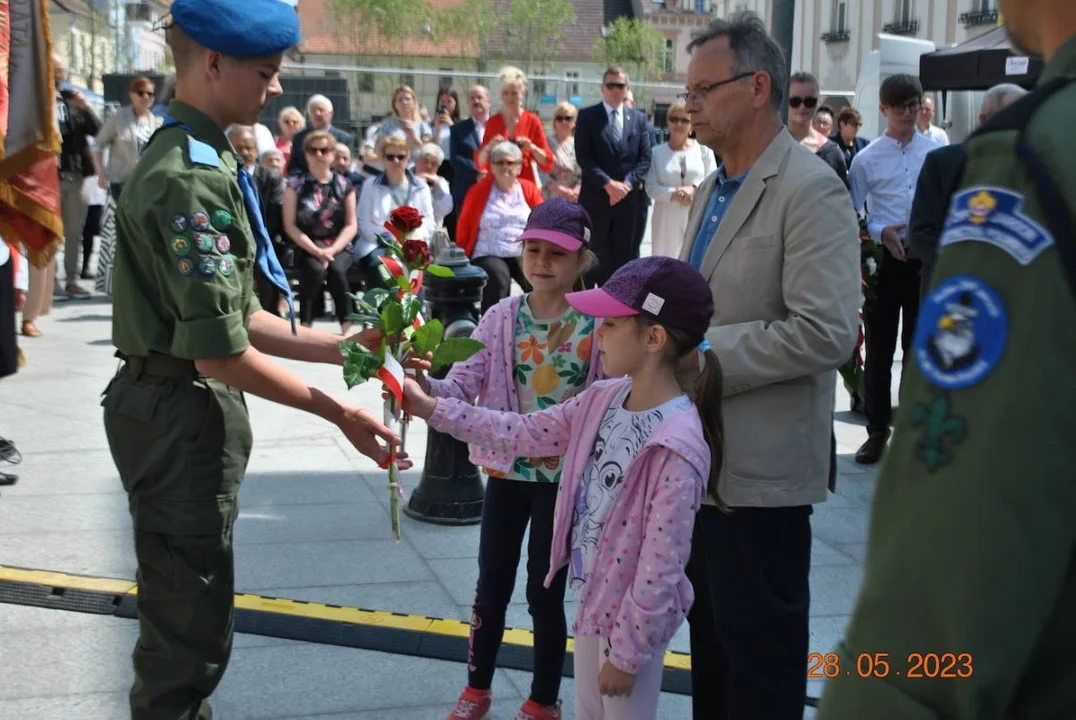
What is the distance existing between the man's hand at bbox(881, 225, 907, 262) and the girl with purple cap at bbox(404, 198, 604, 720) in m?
4.29

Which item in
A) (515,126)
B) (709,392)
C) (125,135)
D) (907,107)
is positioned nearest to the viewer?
(709,392)

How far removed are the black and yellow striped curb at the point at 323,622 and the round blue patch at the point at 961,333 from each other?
3.37 metres

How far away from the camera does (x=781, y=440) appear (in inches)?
128

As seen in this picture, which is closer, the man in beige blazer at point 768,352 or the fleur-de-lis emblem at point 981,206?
the fleur-de-lis emblem at point 981,206

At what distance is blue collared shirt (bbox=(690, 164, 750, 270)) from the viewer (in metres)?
3.41

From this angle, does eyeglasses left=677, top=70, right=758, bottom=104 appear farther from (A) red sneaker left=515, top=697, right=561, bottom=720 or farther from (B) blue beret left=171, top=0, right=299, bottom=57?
(A) red sneaker left=515, top=697, right=561, bottom=720

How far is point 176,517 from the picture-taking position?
301cm

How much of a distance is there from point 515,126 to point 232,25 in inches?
401

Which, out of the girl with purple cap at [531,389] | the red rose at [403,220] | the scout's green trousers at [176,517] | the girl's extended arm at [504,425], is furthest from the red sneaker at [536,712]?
the red rose at [403,220]

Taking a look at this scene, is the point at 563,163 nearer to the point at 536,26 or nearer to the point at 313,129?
the point at 313,129

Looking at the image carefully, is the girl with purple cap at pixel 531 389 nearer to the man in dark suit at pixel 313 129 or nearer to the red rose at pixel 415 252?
the red rose at pixel 415 252

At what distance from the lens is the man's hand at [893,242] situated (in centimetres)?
785

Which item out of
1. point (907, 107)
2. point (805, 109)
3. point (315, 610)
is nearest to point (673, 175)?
point (805, 109)

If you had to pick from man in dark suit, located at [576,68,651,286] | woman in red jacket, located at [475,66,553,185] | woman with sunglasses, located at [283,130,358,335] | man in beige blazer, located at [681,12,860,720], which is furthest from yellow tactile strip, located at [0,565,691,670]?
woman in red jacket, located at [475,66,553,185]
